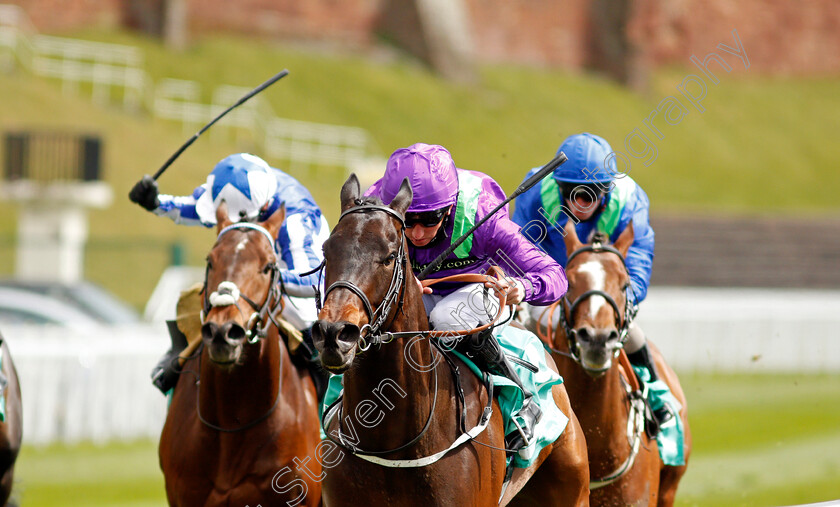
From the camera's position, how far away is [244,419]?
4.81 metres

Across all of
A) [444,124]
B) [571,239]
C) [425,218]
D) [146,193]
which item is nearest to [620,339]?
[571,239]

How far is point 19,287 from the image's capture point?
12.1m

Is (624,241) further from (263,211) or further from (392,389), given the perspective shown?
(392,389)

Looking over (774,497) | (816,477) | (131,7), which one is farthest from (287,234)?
(131,7)

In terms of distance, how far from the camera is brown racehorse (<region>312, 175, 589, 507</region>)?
3184mm

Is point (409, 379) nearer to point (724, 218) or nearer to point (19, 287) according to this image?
point (19, 287)

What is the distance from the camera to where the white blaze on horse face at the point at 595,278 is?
A: 15.4ft

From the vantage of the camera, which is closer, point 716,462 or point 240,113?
point 716,462

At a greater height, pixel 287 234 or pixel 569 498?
pixel 287 234

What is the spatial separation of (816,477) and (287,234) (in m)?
5.96

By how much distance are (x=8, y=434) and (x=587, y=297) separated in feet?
10.0

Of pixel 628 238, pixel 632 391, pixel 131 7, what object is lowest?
pixel 632 391

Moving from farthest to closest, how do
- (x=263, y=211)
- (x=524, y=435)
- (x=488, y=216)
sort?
(x=263, y=211), (x=524, y=435), (x=488, y=216)

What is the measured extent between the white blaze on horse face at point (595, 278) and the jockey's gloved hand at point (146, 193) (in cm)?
231
